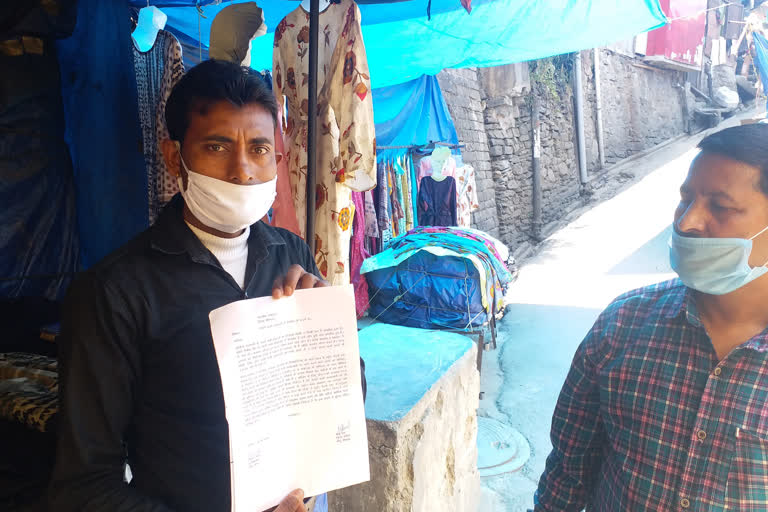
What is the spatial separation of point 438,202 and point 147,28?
452 cm

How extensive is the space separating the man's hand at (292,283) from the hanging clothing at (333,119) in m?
1.28

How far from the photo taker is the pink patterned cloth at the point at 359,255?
5.85 m

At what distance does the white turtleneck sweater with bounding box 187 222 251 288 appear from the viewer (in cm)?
109

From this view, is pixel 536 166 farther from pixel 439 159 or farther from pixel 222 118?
pixel 222 118

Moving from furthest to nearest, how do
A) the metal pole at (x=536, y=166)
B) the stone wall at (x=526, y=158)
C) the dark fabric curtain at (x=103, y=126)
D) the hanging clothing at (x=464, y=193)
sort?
1. the metal pole at (x=536, y=166)
2. the stone wall at (x=526, y=158)
3. the hanging clothing at (x=464, y=193)
4. the dark fabric curtain at (x=103, y=126)

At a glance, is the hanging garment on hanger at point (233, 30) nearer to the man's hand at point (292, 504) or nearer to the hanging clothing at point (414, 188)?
the man's hand at point (292, 504)

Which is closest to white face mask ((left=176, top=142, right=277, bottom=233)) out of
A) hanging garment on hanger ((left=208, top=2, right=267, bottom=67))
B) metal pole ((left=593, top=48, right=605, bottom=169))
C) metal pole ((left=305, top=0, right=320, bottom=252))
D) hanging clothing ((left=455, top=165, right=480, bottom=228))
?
metal pole ((left=305, top=0, right=320, bottom=252))

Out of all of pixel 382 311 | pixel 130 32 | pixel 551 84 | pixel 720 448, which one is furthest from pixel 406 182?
pixel 551 84

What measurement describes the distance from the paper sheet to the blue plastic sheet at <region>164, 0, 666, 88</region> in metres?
2.51

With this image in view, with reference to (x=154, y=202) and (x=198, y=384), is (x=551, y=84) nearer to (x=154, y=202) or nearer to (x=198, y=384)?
(x=154, y=202)

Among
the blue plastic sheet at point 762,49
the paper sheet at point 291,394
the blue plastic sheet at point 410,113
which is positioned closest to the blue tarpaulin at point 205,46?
the blue plastic sheet at point 410,113

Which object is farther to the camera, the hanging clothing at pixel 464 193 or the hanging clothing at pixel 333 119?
the hanging clothing at pixel 464 193

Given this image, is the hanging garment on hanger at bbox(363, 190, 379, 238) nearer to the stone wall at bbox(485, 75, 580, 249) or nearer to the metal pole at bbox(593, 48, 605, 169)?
the stone wall at bbox(485, 75, 580, 249)

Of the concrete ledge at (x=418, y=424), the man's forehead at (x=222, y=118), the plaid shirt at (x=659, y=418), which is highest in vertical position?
the man's forehead at (x=222, y=118)
